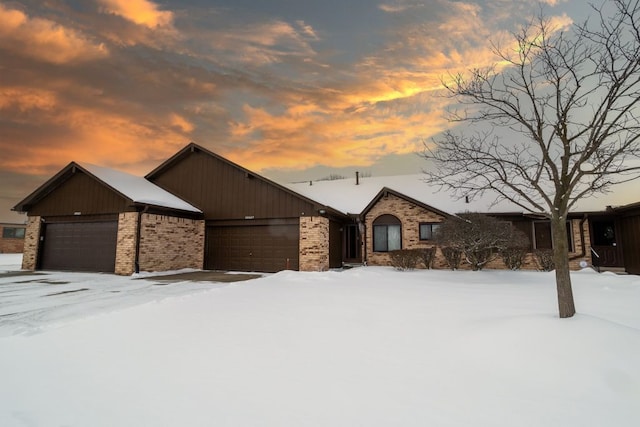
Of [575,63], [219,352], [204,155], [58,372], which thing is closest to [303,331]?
[219,352]

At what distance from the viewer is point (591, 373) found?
10.9 feet

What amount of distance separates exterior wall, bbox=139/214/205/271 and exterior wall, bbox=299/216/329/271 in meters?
5.79

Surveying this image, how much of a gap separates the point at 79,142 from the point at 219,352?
56.6 feet

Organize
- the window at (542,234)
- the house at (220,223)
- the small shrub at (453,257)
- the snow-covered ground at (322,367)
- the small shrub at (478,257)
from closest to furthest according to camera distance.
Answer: the snow-covered ground at (322,367) < the small shrub at (478,257) < the house at (220,223) < the small shrub at (453,257) < the window at (542,234)

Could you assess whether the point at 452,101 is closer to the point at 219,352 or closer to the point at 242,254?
the point at 219,352

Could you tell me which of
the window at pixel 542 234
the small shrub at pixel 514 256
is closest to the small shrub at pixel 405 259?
the small shrub at pixel 514 256

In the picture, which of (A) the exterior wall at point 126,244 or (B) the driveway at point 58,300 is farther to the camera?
(A) the exterior wall at point 126,244

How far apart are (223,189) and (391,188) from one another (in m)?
9.97

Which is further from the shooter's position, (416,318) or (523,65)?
(523,65)

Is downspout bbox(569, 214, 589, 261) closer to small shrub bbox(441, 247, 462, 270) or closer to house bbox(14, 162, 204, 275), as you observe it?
small shrub bbox(441, 247, 462, 270)

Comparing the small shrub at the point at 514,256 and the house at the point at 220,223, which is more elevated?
the house at the point at 220,223

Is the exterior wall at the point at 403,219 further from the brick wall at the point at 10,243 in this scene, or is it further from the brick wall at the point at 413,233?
the brick wall at the point at 10,243

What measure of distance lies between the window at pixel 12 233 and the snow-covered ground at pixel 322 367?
128 ft

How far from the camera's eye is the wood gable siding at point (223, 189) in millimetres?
15758
